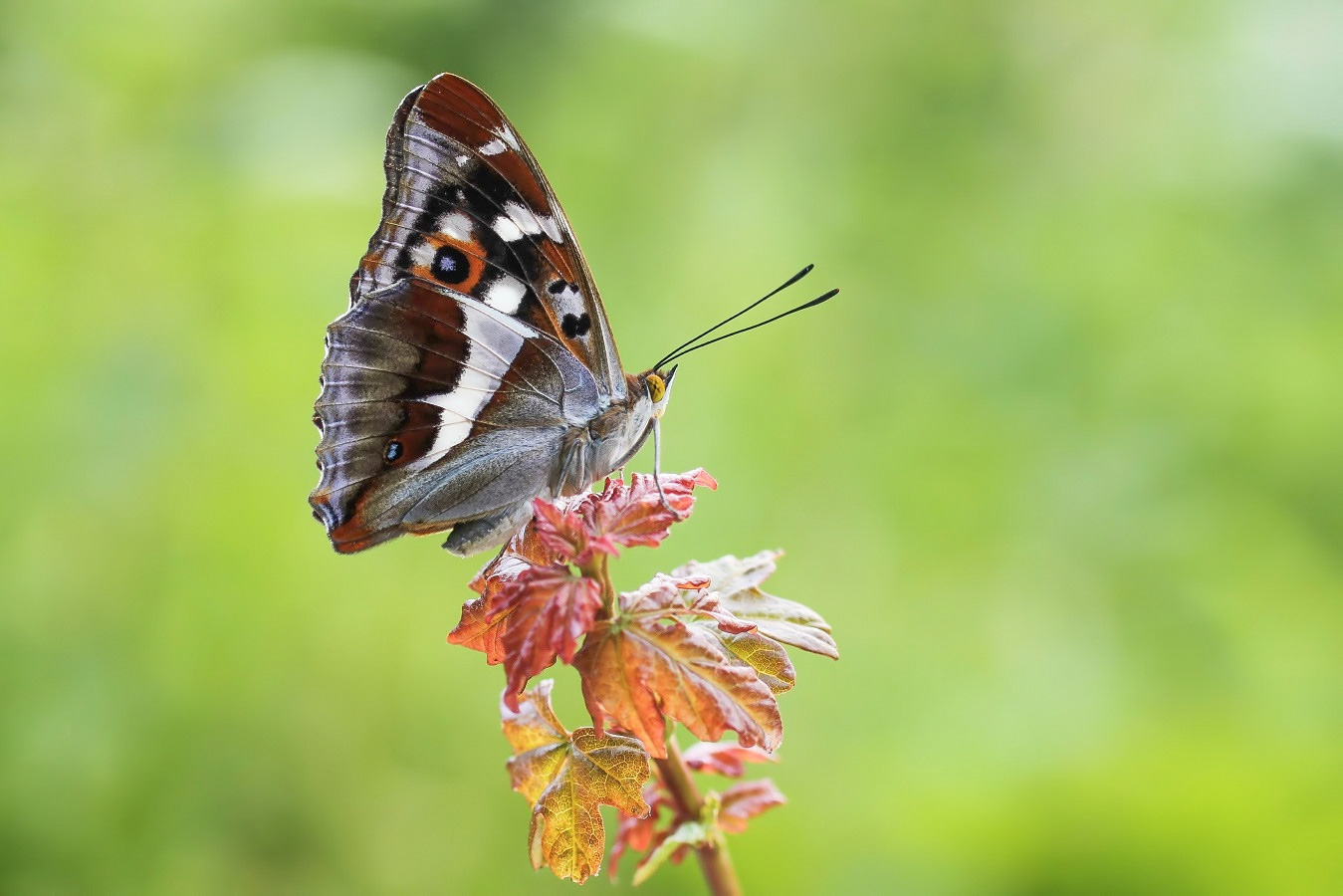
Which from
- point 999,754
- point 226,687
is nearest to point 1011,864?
point 999,754

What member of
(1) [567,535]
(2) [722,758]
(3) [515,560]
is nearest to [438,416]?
(3) [515,560]

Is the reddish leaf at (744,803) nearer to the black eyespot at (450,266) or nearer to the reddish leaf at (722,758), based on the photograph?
the reddish leaf at (722,758)

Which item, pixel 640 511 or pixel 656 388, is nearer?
pixel 640 511

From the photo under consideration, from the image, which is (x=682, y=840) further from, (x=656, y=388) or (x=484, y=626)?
(x=656, y=388)

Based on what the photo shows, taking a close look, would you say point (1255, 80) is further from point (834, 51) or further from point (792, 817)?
point (792, 817)

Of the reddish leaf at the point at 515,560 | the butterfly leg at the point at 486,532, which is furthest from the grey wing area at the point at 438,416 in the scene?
the reddish leaf at the point at 515,560

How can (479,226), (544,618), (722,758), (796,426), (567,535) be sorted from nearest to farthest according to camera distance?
(544,618) → (567,535) → (722,758) → (479,226) → (796,426)

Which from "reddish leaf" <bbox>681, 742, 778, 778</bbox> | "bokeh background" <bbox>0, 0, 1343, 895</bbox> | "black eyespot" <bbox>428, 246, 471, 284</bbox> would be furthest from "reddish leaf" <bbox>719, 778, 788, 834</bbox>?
"bokeh background" <bbox>0, 0, 1343, 895</bbox>
